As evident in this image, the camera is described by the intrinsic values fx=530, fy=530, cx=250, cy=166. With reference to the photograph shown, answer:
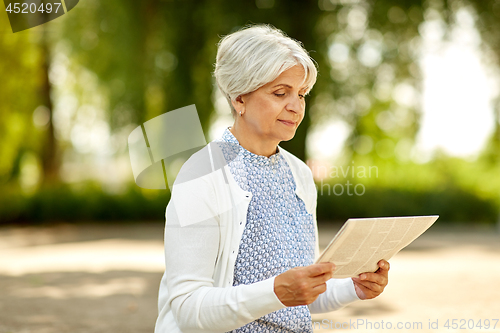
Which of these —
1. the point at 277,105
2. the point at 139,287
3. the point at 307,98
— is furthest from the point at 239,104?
the point at 307,98

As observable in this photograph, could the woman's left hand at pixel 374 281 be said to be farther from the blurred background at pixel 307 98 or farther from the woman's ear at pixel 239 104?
the blurred background at pixel 307 98

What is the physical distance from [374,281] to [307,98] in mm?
10519

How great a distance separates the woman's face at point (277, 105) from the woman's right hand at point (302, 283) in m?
0.49

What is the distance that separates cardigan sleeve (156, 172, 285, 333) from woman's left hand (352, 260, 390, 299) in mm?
416

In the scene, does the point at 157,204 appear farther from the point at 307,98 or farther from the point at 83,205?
the point at 307,98

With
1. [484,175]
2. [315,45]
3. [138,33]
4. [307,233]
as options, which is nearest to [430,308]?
[307,233]

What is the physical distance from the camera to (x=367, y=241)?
146cm

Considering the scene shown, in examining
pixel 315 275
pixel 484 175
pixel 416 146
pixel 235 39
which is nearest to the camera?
pixel 315 275

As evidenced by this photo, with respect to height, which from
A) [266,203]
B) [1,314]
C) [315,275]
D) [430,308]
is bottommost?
[430,308]

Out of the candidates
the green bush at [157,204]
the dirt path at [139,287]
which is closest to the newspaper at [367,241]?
the dirt path at [139,287]

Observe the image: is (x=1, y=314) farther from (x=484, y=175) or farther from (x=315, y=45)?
(x=484, y=175)

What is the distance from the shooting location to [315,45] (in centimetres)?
1133

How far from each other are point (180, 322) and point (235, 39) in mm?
862

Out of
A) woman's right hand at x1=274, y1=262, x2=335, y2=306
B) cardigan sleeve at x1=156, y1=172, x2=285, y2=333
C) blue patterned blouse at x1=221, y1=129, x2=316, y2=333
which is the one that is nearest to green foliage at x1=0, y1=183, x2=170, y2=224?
blue patterned blouse at x1=221, y1=129, x2=316, y2=333
